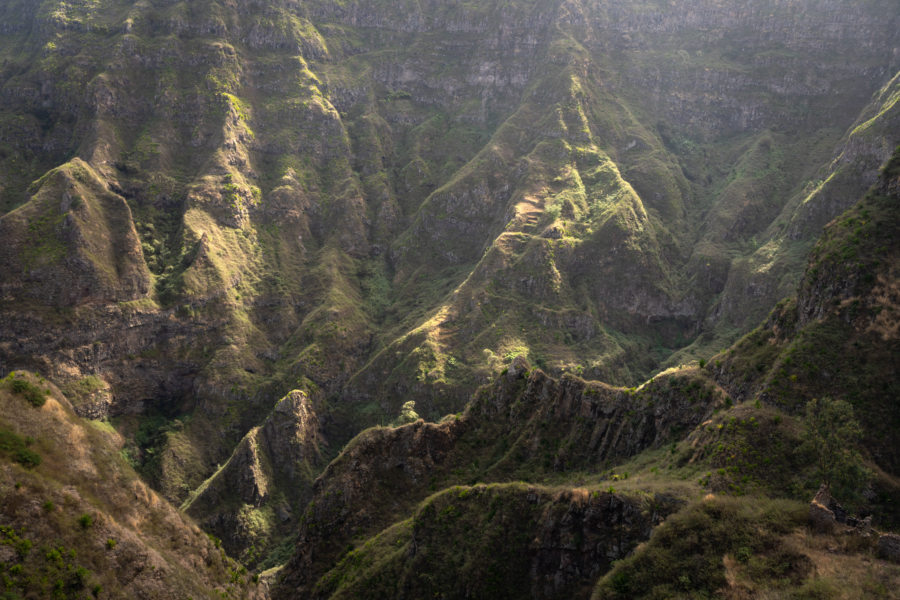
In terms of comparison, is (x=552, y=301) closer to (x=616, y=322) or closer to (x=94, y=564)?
(x=616, y=322)

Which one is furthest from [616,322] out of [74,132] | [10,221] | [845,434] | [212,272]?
[74,132]

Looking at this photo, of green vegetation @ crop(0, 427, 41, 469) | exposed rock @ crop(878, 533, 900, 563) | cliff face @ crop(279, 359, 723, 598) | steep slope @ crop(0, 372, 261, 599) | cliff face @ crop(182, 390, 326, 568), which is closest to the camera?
exposed rock @ crop(878, 533, 900, 563)

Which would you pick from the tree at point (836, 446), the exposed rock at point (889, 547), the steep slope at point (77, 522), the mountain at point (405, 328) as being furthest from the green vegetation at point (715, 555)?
the steep slope at point (77, 522)

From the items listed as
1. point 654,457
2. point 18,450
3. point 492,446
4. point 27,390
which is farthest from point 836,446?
A: point 27,390

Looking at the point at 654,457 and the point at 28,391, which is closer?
A: the point at 28,391

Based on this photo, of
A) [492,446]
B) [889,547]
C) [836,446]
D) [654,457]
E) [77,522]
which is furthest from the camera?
[492,446]

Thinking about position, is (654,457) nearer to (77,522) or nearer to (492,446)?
(492,446)

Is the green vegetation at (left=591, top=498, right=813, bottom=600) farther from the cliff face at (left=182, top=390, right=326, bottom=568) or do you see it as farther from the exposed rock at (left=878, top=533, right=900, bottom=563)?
the cliff face at (left=182, top=390, right=326, bottom=568)

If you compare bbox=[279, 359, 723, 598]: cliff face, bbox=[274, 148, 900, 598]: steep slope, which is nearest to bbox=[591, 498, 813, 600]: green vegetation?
bbox=[274, 148, 900, 598]: steep slope

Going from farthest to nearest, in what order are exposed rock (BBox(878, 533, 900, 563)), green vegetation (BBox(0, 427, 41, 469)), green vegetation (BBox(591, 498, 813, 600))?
green vegetation (BBox(0, 427, 41, 469)) → green vegetation (BBox(591, 498, 813, 600)) → exposed rock (BBox(878, 533, 900, 563))
